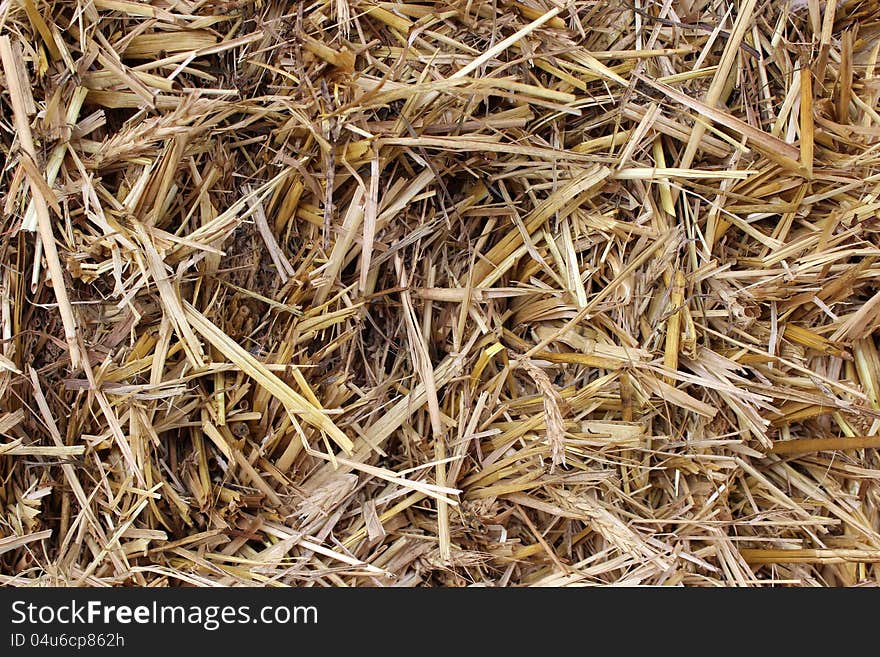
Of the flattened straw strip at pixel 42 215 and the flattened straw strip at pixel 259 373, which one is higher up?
the flattened straw strip at pixel 42 215

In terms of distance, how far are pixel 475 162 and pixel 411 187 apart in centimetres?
10

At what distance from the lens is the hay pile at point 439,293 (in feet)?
3.23

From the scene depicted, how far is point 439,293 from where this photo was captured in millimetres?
1060

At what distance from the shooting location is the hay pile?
983 millimetres

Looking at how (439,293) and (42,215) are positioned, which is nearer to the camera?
(42,215)

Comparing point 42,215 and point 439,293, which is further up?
point 42,215

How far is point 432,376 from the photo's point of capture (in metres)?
1.04

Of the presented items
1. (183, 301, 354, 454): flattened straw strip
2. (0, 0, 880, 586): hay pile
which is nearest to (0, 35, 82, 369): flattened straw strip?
(0, 0, 880, 586): hay pile

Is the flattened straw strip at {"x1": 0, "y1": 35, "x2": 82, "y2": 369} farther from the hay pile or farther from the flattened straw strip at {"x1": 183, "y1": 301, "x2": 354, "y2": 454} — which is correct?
the flattened straw strip at {"x1": 183, "y1": 301, "x2": 354, "y2": 454}

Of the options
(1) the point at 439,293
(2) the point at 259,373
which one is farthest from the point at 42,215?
(1) the point at 439,293

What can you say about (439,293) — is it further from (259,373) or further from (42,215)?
(42,215)

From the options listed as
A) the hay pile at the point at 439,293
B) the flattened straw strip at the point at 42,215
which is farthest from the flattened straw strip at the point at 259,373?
the flattened straw strip at the point at 42,215

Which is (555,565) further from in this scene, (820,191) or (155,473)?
(820,191)

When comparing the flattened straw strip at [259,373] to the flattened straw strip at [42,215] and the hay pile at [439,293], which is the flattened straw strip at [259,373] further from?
the flattened straw strip at [42,215]
